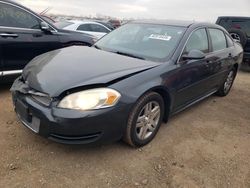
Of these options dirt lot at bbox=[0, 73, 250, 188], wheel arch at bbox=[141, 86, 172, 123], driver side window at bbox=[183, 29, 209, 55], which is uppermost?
driver side window at bbox=[183, 29, 209, 55]

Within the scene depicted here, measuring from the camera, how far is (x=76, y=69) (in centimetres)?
312

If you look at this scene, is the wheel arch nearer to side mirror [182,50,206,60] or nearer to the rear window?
side mirror [182,50,206,60]

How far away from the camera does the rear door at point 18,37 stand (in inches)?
179

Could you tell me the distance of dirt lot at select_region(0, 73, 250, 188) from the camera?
2.73 m

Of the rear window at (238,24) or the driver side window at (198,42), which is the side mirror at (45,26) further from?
the rear window at (238,24)

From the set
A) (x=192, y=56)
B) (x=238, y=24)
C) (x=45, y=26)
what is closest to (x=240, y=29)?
(x=238, y=24)

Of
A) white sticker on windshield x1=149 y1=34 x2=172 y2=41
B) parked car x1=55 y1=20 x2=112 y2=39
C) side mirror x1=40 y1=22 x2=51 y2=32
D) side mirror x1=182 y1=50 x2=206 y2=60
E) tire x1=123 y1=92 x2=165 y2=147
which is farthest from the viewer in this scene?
parked car x1=55 y1=20 x2=112 y2=39

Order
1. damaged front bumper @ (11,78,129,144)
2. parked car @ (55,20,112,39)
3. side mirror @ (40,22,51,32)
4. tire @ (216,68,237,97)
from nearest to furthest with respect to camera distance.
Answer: damaged front bumper @ (11,78,129,144)
side mirror @ (40,22,51,32)
tire @ (216,68,237,97)
parked car @ (55,20,112,39)

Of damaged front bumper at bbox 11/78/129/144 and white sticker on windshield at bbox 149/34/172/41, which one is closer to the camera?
damaged front bumper at bbox 11/78/129/144

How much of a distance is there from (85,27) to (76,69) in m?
7.49

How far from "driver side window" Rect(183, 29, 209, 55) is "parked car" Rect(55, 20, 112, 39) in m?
5.60

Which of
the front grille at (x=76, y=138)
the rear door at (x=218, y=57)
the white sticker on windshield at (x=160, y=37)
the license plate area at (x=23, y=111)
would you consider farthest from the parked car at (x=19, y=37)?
the rear door at (x=218, y=57)

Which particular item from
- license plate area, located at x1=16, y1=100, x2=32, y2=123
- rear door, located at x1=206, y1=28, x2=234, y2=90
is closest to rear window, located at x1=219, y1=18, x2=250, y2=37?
rear door, located at x1=206, y1=28, x2=234, y2=90

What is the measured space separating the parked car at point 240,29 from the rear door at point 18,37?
616 centimetres
